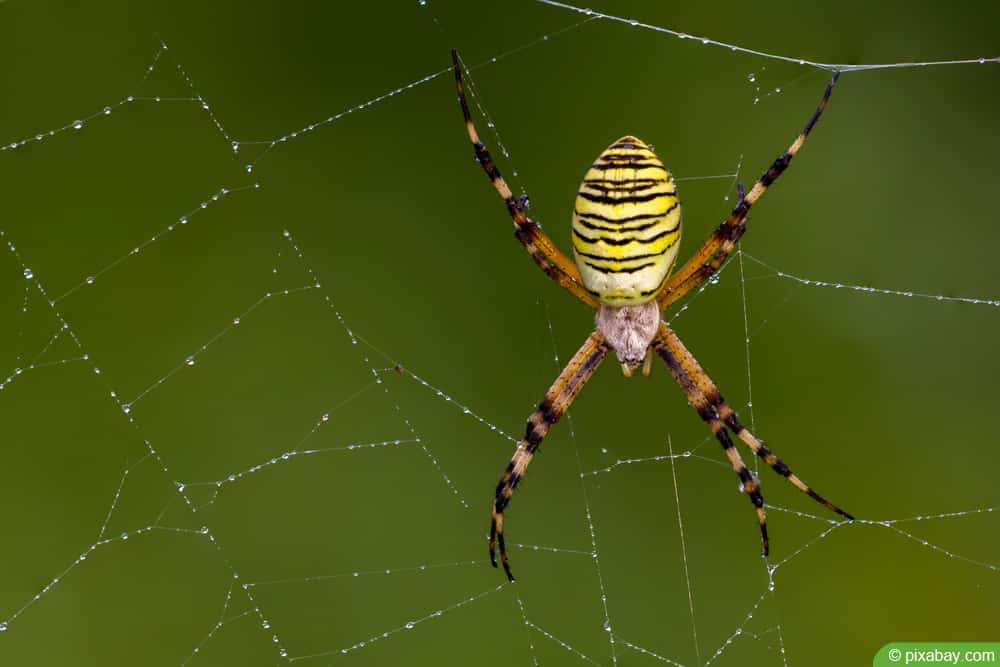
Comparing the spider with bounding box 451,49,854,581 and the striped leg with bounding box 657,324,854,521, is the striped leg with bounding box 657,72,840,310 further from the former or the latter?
the striped leg with bounding box 657,324,854,521

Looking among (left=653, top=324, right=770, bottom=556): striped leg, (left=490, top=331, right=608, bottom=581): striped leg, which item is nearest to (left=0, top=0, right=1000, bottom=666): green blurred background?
(left=490, top=331, right=608, bottom=581): striped leg

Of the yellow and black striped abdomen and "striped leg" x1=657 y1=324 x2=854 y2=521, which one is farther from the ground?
the yellow and black striped abdomen

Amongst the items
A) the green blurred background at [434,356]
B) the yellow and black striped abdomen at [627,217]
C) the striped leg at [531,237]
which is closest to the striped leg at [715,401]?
the striped leg at [531,237]

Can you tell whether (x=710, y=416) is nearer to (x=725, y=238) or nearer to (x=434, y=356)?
(x=725, y=238)

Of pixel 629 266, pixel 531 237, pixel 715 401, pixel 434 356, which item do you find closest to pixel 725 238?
pixel 629 266

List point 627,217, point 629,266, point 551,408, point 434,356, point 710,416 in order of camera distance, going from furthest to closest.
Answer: point 434,356 < point 551,408 < point 710,416 < point 629,266 < point 627,217

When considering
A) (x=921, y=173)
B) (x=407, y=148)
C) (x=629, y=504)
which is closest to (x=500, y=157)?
(x=407, y=148)

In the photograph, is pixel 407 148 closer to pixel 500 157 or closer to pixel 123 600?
pixel 500 157
